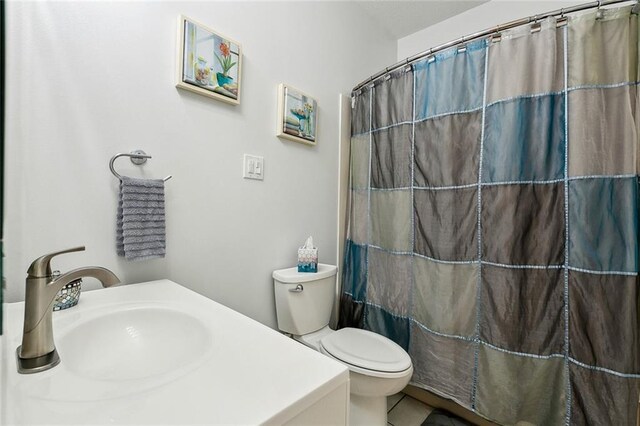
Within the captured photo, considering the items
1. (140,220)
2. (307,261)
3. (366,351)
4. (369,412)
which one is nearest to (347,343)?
(366,351)

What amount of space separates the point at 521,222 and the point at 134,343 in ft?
4.62

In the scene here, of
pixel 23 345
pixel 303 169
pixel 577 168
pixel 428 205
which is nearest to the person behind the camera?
pixel 23 345

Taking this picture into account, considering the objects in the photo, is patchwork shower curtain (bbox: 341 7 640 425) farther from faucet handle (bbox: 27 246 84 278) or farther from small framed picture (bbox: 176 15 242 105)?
faucet handle (bbox: 27 246 84 278)

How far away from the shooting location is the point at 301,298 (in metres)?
1.39

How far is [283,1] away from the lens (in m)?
1.44

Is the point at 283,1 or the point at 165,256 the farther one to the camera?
the point at 283,1

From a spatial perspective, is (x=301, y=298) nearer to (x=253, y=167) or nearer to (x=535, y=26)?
(x=253, y=167)

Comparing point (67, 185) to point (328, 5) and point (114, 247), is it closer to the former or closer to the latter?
point (114, 247)

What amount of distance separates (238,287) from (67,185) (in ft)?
2.41

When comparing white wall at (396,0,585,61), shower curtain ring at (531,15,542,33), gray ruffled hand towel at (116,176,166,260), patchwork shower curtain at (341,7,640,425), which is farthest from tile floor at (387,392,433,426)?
white wall at (396,0,585,61)

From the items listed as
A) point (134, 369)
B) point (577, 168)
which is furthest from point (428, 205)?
point (134, 369)

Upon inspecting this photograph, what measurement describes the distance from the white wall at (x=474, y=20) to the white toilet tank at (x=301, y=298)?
186 centimetres

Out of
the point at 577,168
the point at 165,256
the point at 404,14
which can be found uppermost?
the point at 404,14

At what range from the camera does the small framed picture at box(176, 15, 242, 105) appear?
1.05 meters
